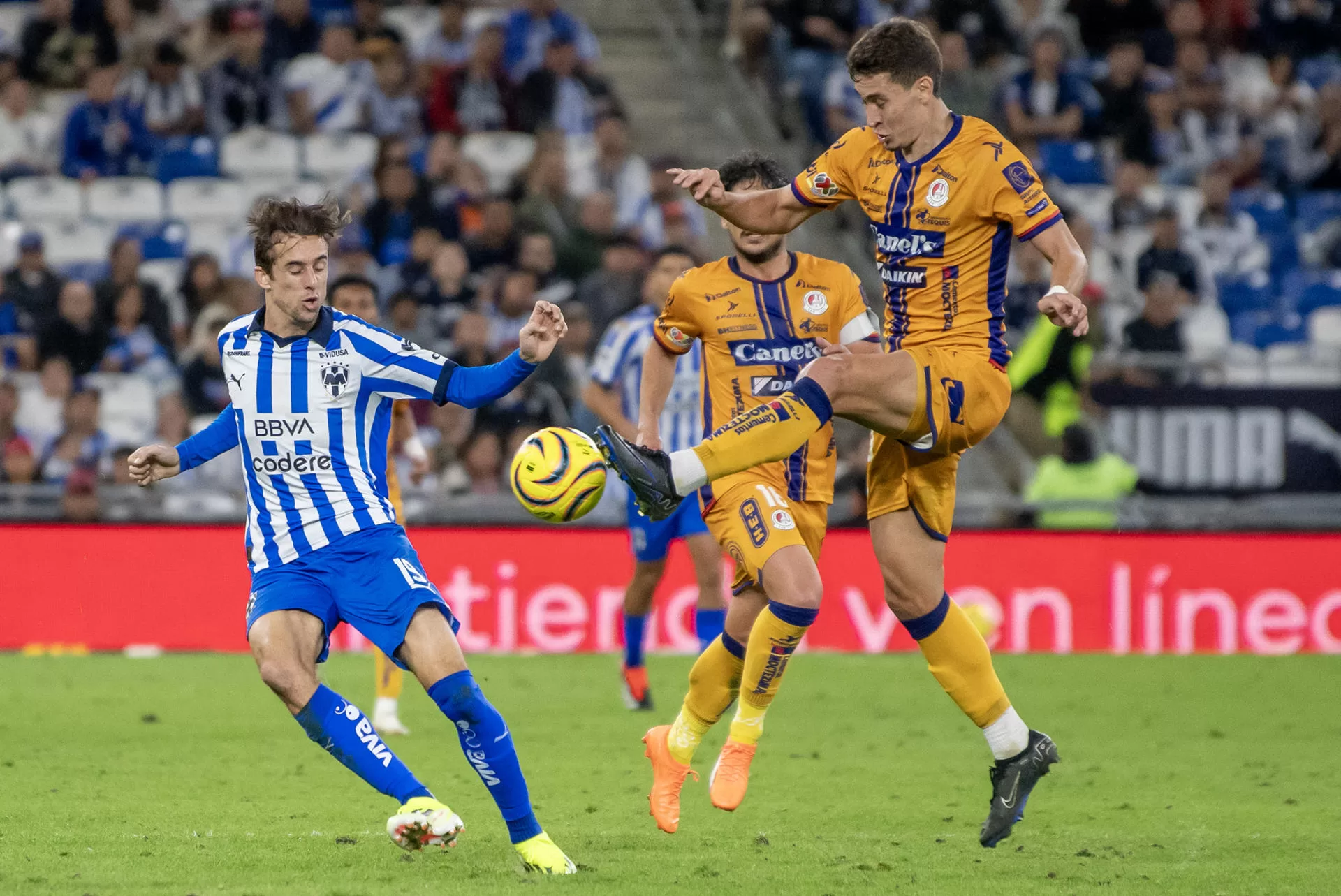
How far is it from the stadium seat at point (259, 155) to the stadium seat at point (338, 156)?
136mm

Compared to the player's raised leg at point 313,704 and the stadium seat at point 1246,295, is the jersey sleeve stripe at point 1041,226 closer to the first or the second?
the player's raised leg at point 313,704

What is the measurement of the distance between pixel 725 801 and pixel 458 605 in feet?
20.6

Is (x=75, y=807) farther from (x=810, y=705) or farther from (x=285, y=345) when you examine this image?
(x=810, y=705)

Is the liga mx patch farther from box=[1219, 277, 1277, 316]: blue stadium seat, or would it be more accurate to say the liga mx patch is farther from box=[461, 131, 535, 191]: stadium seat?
box=[1219, 277, 1277, 316]: blue stadium seat

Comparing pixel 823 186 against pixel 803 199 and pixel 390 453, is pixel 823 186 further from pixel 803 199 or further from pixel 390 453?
pixel 390 453

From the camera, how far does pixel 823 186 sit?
627cm

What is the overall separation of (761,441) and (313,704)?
164 centimetres

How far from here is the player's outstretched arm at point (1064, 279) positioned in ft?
17.6

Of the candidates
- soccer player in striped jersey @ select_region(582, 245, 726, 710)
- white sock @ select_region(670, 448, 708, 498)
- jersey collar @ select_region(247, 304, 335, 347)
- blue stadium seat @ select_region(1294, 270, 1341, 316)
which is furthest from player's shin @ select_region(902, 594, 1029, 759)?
blue stadium seat @ select_region(1294, 270, 1341, 316)

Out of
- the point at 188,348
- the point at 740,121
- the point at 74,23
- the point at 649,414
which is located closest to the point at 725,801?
the point at 649,414

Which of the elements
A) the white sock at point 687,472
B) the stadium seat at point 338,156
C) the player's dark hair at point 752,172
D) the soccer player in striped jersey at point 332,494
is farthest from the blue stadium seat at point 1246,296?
the soccer player in striped jersey at point 332,494

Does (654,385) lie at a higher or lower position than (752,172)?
lower

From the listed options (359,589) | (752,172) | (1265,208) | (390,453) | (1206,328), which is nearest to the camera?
(359,589)

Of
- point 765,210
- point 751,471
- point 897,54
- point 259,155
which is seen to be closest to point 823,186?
point 765,210
